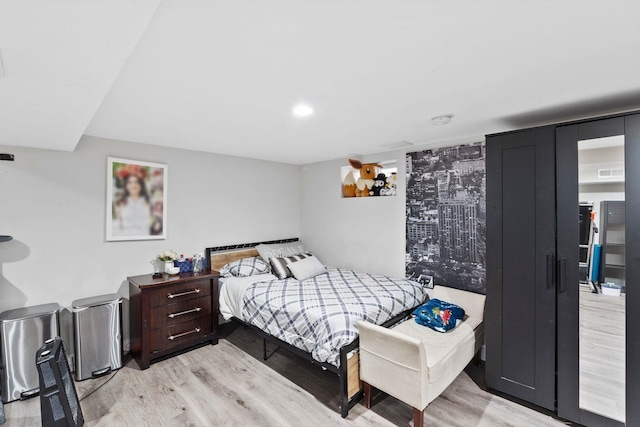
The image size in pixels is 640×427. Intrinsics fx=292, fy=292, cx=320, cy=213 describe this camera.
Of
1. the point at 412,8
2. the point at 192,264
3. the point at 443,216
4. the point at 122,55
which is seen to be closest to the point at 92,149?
the point at 192,264

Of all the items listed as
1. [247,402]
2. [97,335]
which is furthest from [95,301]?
[247,402]

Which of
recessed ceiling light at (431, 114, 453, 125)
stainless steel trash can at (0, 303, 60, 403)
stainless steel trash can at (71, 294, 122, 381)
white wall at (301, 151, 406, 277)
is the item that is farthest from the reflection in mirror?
stainless steel trash can at (0, 303, 60, 403)

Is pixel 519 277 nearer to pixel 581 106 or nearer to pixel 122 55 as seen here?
pixel 581 106

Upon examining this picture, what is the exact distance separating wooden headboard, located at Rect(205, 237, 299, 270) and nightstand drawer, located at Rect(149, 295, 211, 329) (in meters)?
0.57

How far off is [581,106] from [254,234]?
383 cm

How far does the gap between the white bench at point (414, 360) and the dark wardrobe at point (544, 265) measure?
11.1 inches

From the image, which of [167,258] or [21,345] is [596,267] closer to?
[167,258]

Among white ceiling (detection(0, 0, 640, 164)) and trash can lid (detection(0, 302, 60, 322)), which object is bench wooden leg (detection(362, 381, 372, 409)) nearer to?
white ceiling (detection(0, 0, 640, 164))

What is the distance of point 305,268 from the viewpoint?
3.84 m

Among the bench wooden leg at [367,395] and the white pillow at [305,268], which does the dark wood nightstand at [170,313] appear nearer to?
the white pillow at [305,268]

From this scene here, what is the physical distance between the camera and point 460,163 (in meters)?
3.18

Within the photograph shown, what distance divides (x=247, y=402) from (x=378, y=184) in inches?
113

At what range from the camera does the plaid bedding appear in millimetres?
2377

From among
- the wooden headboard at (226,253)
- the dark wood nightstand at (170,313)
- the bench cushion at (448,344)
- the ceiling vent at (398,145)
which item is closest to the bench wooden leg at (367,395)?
the bench cushion at (448,344)
